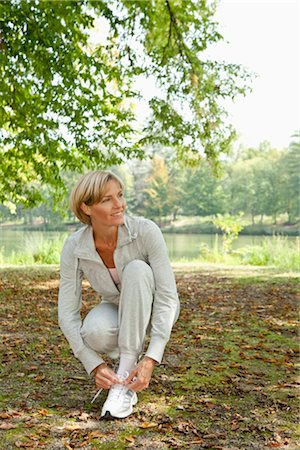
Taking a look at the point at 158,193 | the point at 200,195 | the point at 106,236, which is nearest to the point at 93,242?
the point at 106,236

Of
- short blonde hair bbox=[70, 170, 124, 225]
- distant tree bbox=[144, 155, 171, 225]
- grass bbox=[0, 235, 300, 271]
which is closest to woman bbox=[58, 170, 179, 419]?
short blonde hair bbox=[70, 170, 124, 225]

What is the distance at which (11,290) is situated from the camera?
19.7ft

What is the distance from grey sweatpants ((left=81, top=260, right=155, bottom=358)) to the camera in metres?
2.32

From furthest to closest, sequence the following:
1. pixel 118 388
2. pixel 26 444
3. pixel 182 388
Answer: pixel 182 388 → pixel 118 388 → pixel 26 444

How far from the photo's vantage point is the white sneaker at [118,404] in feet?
7.33

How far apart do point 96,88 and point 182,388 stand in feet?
14.4

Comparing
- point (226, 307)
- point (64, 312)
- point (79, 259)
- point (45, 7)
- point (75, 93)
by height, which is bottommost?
point (226, 307)

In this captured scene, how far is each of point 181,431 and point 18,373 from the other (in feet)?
3.80

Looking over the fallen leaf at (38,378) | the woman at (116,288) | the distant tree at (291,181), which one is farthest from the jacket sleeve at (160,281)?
the distant tree at (291,181)

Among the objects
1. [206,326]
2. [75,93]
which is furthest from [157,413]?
[75,93]

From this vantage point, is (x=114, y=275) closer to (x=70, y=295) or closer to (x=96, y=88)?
(x=70, y=295)

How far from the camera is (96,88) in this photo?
627 cm

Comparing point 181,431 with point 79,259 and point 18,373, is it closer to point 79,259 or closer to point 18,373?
point 79,259

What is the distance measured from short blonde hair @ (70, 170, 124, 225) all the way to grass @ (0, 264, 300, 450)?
92cm
